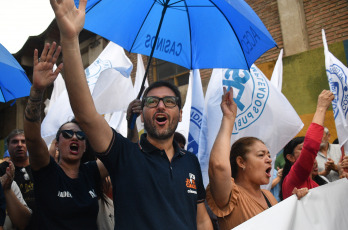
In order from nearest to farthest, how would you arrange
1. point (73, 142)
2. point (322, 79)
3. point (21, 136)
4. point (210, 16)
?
point (73, 142) → point (210, 16) → point (21, 136) → point (322, 79)

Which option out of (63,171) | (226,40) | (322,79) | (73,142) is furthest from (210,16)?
(322,79)

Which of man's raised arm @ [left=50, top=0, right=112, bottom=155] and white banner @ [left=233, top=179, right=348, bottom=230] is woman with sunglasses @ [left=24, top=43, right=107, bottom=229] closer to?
man's raised arm @ [left=50, top=0, right=112, bottom=155]

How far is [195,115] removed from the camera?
4375mm

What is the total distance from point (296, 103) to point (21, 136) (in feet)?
16.5

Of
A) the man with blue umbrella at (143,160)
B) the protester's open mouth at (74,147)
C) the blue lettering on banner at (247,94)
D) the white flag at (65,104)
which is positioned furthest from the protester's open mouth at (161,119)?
the blue lettering on banner at (247,94)

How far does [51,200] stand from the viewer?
2.17 metres

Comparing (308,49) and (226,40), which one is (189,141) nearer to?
(226,40)

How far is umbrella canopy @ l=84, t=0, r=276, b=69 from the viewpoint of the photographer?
112 inches

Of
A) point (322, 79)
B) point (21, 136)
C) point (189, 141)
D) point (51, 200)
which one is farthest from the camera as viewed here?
point (322, 79)

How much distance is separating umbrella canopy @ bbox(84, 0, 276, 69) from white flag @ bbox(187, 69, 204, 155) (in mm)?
1372

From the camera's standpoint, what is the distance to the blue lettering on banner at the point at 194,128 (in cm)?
419

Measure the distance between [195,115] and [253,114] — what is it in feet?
2.78

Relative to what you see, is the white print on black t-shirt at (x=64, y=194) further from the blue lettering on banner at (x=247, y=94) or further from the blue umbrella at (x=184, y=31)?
the blue lettering on banner at (x=247, y=94)

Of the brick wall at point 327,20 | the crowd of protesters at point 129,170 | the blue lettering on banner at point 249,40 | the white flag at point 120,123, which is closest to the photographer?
the crowd of protesters at point 129,170
